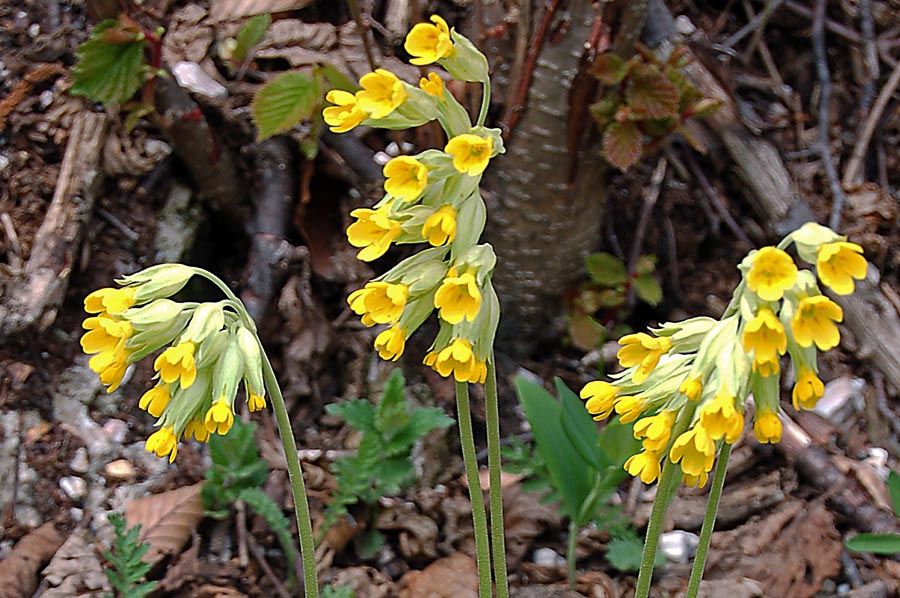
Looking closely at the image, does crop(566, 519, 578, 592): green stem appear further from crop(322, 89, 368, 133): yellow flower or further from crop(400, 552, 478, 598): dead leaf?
crop(322, 89, 368, 133): yellow flower

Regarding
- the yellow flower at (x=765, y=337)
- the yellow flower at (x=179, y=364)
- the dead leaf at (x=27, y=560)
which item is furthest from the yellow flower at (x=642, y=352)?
the dead leaf at (x=27, y=560)

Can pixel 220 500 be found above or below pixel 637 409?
below

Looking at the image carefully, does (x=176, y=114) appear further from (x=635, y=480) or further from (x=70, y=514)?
(x=635, y=480)

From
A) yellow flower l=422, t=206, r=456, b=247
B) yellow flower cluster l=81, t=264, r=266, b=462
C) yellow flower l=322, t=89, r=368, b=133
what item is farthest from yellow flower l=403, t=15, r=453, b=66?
yellow flower cluster l=81, t=264, r=266, b=462

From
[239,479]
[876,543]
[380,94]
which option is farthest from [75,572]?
[876,543]

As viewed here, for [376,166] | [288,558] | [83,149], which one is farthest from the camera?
[376,166]

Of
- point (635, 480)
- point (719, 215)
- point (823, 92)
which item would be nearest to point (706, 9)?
point (823, 92)
